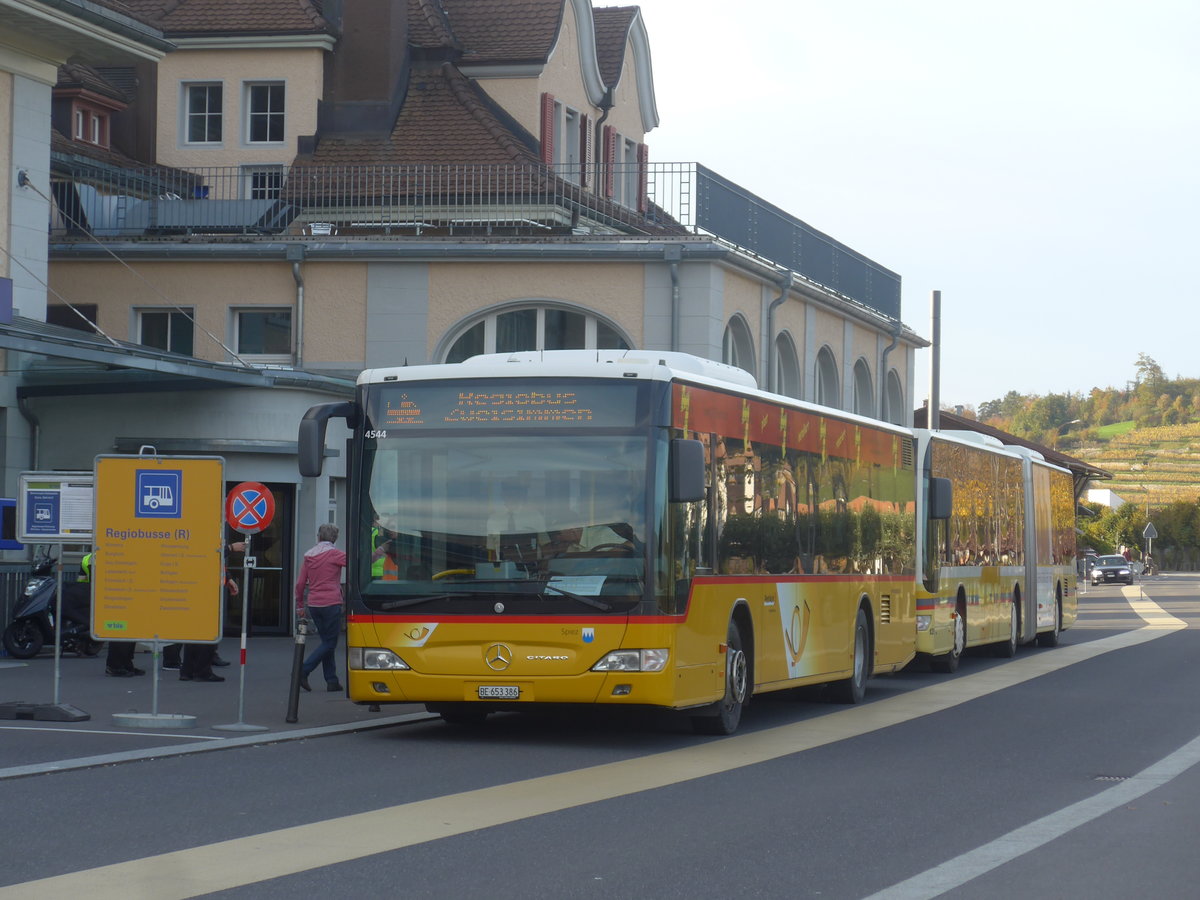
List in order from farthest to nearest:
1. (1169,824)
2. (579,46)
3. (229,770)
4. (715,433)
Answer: (579,46) → (715,433) → (229,770) → (1169,824)

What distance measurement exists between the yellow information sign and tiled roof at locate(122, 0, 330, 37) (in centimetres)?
1985

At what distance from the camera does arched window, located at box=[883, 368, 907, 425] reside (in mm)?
42000

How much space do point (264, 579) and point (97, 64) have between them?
815 centimetres

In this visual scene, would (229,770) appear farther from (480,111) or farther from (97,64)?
(480,111)

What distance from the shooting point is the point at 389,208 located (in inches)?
1223

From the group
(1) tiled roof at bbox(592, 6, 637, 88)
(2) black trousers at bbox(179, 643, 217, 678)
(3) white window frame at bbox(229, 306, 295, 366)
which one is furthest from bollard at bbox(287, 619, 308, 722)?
(1) tiled roof at bbox(592, 6, 637, 88)

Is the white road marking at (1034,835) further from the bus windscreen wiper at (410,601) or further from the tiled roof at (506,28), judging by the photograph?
the tiled roof at (506,28)

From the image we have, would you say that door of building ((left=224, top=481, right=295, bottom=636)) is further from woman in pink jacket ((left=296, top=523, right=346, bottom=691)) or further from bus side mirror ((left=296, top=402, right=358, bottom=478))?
bus side mirror ((left=296, top=402, right=358, bottom=478))

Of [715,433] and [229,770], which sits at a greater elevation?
[715,433]

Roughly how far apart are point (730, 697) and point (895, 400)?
1124 inches

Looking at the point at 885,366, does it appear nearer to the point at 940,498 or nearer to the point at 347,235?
the point at 347,235

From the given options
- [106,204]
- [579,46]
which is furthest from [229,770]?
[579,46]

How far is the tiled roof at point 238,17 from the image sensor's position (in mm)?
33094

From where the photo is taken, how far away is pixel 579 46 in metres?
35.6
